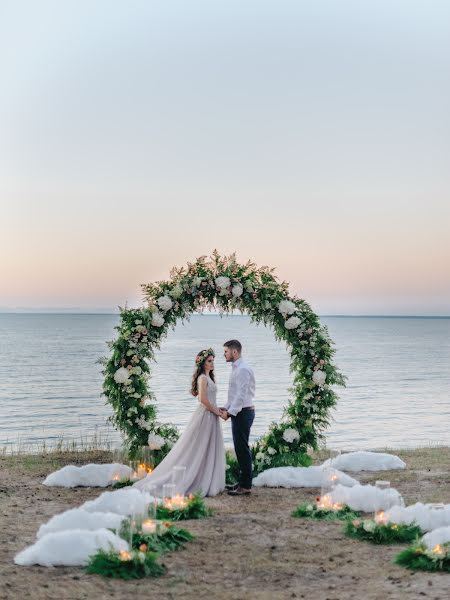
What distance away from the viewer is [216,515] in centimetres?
1071

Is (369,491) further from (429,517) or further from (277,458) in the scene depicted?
(277,458)

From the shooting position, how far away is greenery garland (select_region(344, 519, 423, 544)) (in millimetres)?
9203

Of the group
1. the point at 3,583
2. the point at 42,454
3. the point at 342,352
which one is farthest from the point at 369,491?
the point at 342,352

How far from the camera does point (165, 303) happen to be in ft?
44.9

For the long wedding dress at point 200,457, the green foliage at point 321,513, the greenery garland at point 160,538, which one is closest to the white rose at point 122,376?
the long wedding dress at point 200,457

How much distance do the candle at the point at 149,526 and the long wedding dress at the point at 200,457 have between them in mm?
2951

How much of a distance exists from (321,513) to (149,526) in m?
2.56

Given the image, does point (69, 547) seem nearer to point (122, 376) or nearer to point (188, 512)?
point (188, 512)

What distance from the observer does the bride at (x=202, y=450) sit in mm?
12086

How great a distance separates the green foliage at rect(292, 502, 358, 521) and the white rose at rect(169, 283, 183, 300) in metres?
4.44

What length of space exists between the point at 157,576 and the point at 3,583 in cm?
143

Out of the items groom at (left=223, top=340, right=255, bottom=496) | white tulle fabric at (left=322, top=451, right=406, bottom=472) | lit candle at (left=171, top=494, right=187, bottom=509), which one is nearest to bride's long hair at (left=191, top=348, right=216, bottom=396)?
groom at (left=223, top=340, right=255, bottom=496)

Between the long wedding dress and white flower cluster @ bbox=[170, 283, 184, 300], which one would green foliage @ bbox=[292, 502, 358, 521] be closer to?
the long wedding dress

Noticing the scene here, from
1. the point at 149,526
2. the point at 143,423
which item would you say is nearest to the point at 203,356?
the point at 143,423
